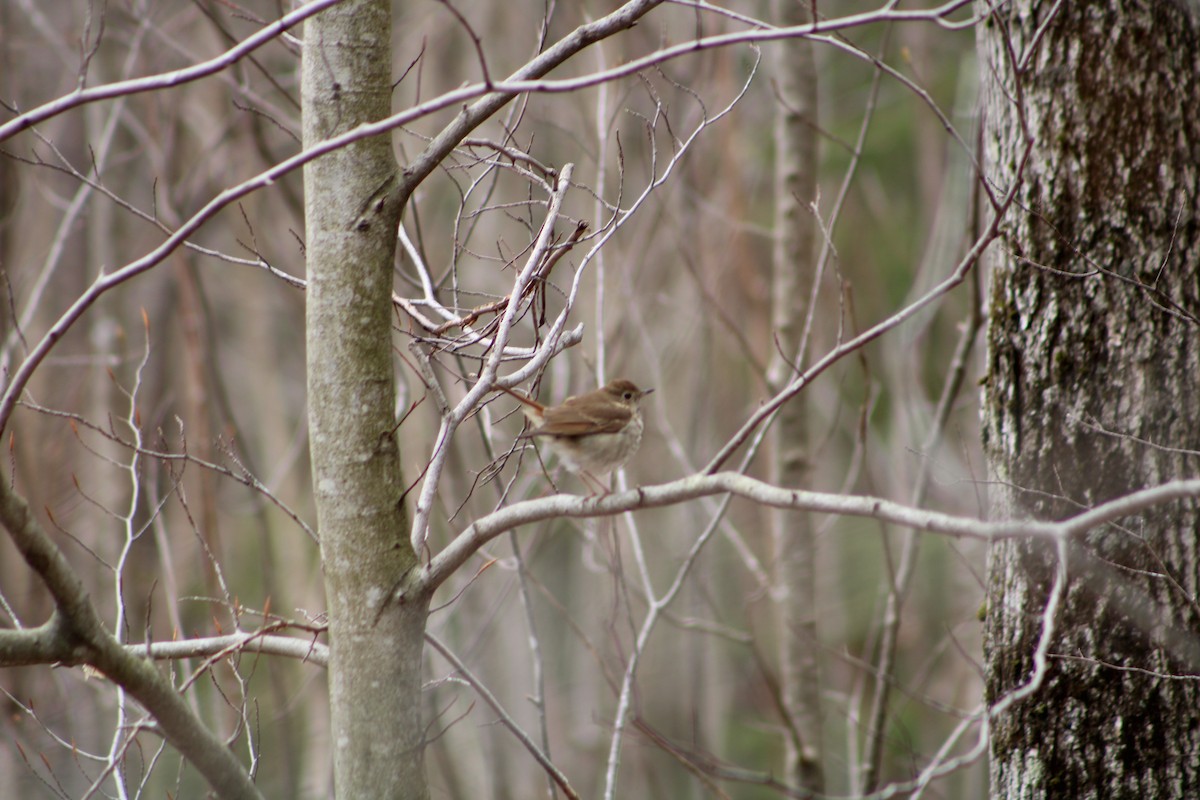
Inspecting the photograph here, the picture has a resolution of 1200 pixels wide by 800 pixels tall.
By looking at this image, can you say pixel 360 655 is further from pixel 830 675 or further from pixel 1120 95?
pixel 830 675

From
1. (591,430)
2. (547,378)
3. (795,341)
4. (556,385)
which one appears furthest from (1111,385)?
(547,378)

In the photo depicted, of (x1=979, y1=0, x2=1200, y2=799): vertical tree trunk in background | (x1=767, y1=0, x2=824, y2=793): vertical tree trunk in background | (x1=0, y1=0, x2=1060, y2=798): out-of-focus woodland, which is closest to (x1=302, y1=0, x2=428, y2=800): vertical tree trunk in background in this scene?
(x1=0, y1=0, x2=1060, y2=798): out-of-focus woodland

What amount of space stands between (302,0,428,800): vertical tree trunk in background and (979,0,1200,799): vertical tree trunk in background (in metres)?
1.81

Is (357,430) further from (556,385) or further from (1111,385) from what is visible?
(556,385)

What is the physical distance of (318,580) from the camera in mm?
10312

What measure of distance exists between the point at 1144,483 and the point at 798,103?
3494 mm

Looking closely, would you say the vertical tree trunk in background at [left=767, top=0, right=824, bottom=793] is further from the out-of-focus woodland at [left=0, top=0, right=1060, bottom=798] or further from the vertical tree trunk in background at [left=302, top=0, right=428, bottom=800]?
the vertical tree trunk in background at [left=302, top=0, right=428, bottom=800]

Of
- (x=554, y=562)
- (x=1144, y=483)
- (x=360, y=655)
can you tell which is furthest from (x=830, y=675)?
(x=360, y=655)

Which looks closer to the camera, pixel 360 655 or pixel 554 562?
pixel 360 655

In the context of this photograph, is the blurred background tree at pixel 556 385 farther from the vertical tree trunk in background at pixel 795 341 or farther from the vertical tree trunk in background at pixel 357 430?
the vertical tree trunk in background at pixel 357 430

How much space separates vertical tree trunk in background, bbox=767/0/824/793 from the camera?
5828 millimetres

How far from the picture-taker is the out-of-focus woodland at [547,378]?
6324 mm

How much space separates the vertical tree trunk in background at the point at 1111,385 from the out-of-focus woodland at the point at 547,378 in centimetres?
156

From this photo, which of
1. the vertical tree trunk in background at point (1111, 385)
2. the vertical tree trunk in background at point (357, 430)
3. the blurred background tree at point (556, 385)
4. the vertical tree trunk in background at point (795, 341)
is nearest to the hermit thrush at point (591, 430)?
the blurred background tree at point (556, 385)
